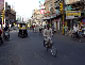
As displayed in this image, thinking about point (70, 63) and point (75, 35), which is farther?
point (75, 35)

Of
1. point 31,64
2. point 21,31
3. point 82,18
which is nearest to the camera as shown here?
point 31,64

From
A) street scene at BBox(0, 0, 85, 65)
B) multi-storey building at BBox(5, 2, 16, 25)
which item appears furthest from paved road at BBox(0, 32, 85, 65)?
multi-storey building at BBox(5, 2, 16, 25)

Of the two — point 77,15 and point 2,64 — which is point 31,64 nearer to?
point 2,64

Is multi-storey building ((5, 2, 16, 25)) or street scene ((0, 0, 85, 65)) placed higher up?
multi-storey building ((5, 2, 16, 25))

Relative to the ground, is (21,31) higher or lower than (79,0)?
lower

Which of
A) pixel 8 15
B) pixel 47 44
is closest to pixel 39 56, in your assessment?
pixel 47 44

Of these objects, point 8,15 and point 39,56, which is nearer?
point 39,56

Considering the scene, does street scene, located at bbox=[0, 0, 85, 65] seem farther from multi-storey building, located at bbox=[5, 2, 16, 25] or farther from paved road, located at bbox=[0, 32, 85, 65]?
multi-storey building, located at bbox=[5, 2, 16, 25]

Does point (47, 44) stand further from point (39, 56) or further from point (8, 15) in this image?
point (8, 15)

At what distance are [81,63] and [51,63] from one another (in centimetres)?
132

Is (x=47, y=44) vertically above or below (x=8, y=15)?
below

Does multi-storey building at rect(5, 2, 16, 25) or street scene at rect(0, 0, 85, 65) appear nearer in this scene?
street scene at rect(0, 0, 85, 65)

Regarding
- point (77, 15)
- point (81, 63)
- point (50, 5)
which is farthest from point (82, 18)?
point (50, 5)

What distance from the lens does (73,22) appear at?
38.5 meters
